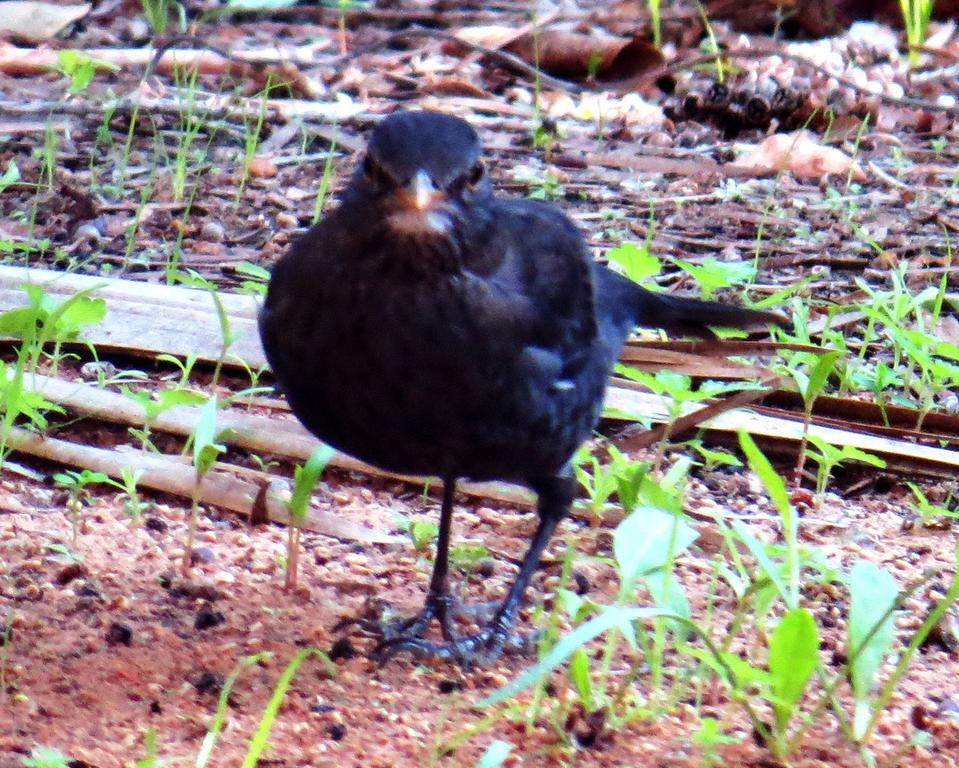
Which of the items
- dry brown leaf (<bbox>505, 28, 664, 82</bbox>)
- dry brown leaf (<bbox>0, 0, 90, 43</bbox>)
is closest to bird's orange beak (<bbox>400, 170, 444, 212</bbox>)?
dry brown leaf (<bbox>505, 28, 664, 82</bbox>)

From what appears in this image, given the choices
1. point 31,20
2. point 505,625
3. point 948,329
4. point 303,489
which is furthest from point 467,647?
point 31,20

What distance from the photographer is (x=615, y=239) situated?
5.61 m

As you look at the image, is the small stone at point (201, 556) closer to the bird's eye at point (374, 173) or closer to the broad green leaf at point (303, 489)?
the broad green leaf at point (303, 489)

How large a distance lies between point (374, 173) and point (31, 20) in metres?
5.70

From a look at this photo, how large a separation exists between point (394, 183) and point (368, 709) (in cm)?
97

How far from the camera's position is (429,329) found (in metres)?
2.89

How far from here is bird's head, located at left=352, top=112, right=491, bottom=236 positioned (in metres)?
2.84

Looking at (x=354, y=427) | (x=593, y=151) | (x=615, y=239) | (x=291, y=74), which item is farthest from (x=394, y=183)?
(x=291, y=74)

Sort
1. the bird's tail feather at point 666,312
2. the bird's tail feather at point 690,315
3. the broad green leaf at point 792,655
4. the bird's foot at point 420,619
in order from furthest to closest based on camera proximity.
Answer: the bird's tail feather at point 690,315 < the bird's tail feather at point 666,312 < the bird's foot at point 420,619 < the broad green leaf at point 792,655

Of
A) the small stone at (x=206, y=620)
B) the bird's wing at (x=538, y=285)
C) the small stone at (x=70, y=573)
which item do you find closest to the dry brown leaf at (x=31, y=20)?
the bird's wing at (x=538, y=285)

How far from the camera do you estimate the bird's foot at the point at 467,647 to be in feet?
10.2

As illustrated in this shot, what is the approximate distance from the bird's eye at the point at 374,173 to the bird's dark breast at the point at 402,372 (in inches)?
6.6

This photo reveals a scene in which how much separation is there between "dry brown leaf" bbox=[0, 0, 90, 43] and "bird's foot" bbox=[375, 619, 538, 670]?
18.7ft

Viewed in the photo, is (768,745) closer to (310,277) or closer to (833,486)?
(310,277)
